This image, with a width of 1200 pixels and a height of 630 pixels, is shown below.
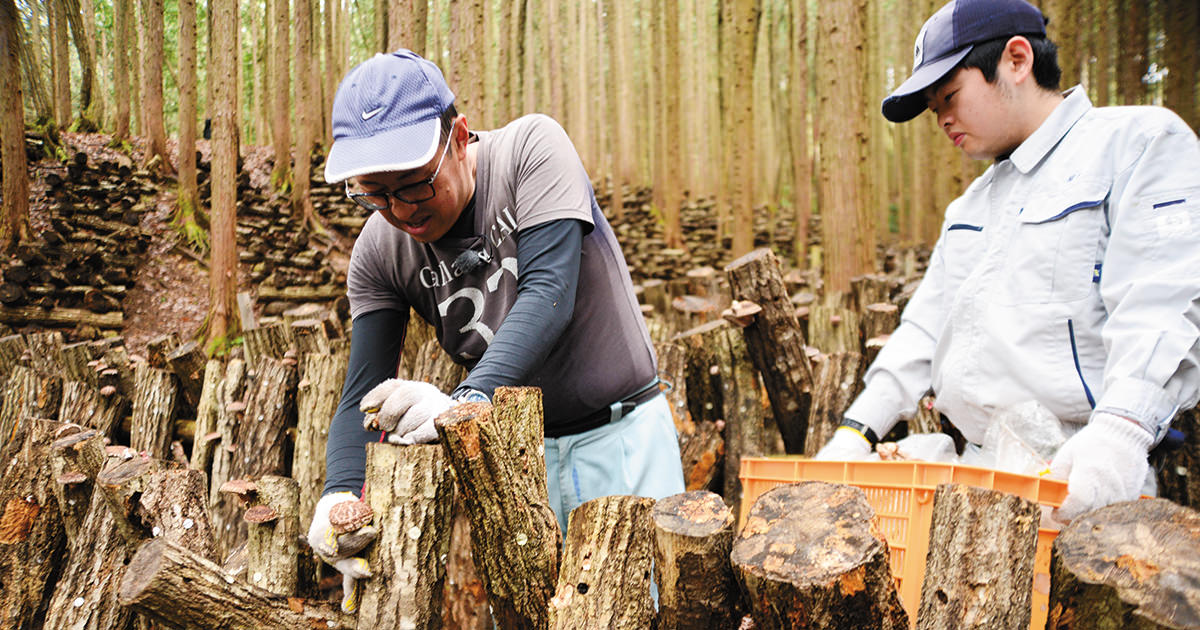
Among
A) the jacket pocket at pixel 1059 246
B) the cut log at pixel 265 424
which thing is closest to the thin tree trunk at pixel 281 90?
the cut log at pixel 265 424

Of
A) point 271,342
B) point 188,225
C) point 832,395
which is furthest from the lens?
point 188,225

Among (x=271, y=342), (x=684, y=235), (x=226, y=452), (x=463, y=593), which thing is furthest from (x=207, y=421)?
(x=684, y=235)

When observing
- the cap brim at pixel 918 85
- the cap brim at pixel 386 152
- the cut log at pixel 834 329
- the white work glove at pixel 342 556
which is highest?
the cap brim at pixel 918 85

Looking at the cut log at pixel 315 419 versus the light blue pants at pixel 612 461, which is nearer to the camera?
the light blue pants at pixel 612 461

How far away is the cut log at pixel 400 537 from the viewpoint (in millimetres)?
1509

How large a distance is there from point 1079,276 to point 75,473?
279 cm

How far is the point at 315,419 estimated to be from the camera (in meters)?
2.87

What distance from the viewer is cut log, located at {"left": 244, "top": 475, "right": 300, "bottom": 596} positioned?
69.0 inches

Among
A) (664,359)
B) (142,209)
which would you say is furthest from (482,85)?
(664,359)

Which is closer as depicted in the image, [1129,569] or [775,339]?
[1129,569]

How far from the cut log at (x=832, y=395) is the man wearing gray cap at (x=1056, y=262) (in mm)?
831

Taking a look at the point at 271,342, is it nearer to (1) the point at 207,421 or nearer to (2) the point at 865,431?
(1) the point at 207,421

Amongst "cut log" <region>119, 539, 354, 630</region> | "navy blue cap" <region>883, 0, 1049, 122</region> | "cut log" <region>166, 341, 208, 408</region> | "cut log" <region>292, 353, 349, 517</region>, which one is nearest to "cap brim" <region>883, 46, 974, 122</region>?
"navy blue cap" <region>883, 0, 1049, 122</region>

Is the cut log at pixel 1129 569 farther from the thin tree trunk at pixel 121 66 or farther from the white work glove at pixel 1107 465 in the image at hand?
the thin tree trunk at pixel 121 66
